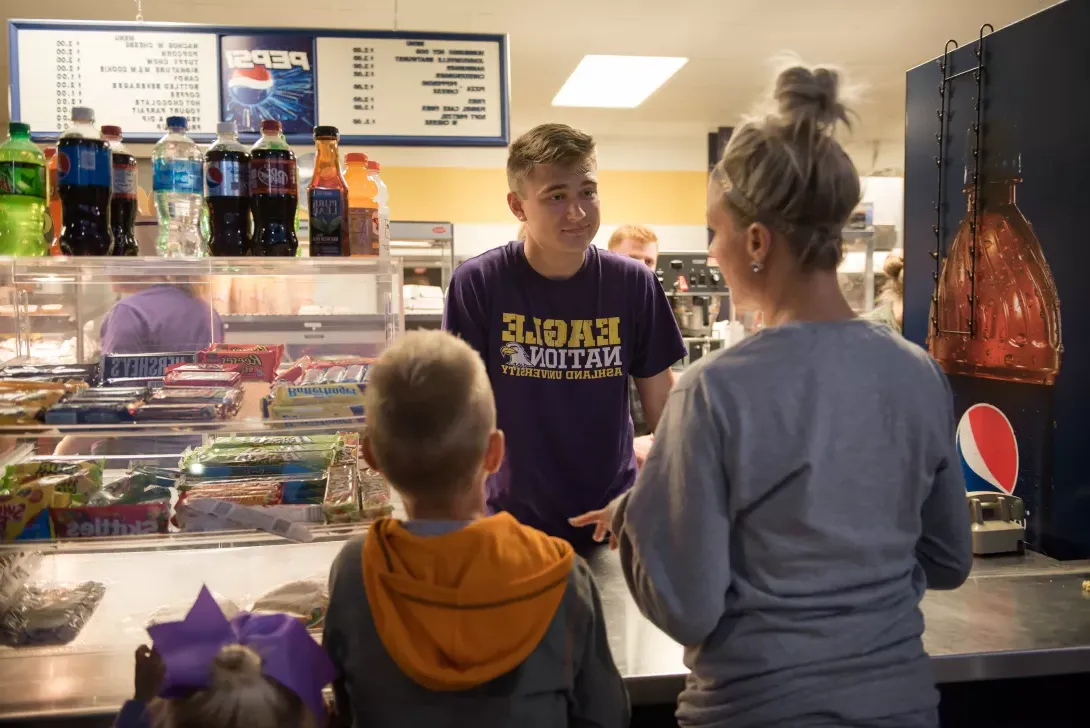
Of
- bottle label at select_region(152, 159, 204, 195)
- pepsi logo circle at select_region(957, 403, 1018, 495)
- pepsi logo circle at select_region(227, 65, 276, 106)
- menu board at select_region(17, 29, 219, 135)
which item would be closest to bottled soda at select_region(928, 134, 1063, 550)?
pepsi logo circle at select_region(957, 403, 1018, 495)

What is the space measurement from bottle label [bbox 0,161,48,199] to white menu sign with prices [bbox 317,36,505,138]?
169 cm

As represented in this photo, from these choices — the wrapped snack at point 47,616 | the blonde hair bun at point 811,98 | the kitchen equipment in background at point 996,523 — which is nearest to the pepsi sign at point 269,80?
the wrapped snack at point 47,616

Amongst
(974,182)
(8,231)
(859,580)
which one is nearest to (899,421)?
(859,580)

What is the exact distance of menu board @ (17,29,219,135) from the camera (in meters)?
3.10

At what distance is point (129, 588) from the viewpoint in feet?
5.74

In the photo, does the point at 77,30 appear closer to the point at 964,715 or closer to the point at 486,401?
the point at 486,401

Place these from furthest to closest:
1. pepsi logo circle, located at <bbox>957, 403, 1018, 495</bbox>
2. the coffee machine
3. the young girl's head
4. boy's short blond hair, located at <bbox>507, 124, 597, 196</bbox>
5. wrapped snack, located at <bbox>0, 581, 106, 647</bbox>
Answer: the coffee machine < pepsi logo circle, located at <bbox>957, 403, 1018, 495</bbox> < boy's short blond hair, located at <bbox>507, 124, 597, 196</bbox> < wrapped snack, located at <bbox>0, 581, 106, 647</bbox> < the young girl's head

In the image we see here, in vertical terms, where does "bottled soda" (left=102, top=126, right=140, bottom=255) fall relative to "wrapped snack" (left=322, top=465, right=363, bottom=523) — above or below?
above

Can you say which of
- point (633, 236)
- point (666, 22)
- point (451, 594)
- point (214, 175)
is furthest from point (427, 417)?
point (666, 22)

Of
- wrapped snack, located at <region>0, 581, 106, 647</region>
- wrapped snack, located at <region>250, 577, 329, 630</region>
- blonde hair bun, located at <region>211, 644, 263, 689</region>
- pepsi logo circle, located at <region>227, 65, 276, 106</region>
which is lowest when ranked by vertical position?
wrapped snack, located at <region>0, 581, 106, 647</region>

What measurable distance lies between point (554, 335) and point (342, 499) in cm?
68

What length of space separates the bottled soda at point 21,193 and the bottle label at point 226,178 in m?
0.31

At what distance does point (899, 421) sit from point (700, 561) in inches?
12.3

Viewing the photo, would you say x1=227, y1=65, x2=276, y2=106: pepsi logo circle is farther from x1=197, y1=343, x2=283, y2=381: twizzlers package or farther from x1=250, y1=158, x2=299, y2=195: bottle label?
x1=250, y1=158, x2=299, y2=195: bottle label
